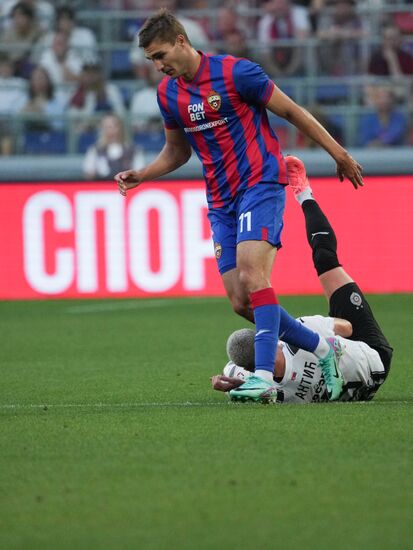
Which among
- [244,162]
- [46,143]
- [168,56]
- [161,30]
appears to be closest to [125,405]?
[244,162]

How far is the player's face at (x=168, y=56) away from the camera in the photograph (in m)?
6.59

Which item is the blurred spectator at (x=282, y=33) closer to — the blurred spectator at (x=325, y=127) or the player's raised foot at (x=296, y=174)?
the blurred spectator at (x=325, y=127)

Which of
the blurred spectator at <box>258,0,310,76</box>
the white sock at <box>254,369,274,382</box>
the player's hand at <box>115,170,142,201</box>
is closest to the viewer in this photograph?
the white sock at <box>254,369,274,382</box>

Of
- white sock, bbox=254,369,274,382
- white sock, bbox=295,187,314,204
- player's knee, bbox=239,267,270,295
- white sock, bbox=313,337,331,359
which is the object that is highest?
white sock, bbox=295,187,314,204

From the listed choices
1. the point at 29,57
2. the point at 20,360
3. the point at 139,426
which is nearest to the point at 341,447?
the point at 139,426

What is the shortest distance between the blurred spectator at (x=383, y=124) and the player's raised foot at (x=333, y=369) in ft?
31.0

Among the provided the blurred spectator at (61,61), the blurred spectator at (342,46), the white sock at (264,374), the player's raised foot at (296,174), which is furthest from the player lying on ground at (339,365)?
the blurred spectator at (61,61)

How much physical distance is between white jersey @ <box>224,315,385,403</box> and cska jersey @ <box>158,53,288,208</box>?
2.98ft

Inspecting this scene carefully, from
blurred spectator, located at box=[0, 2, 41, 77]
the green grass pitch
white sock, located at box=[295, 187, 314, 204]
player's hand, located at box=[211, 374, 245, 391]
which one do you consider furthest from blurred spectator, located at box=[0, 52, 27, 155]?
player's hand, located at box=[211, 374, 245, 391]

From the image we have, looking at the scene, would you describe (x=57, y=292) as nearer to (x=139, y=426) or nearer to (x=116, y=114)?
(x=116, y=114)

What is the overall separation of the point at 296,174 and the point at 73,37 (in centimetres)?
1075

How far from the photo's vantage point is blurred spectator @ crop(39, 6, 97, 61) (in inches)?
687

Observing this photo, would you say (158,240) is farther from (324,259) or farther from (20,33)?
(324,259)

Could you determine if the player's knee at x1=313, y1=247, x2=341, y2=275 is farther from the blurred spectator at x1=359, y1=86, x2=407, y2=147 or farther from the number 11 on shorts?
the blurred spectator at x1=359, y1=86, x2=407, y2=147
